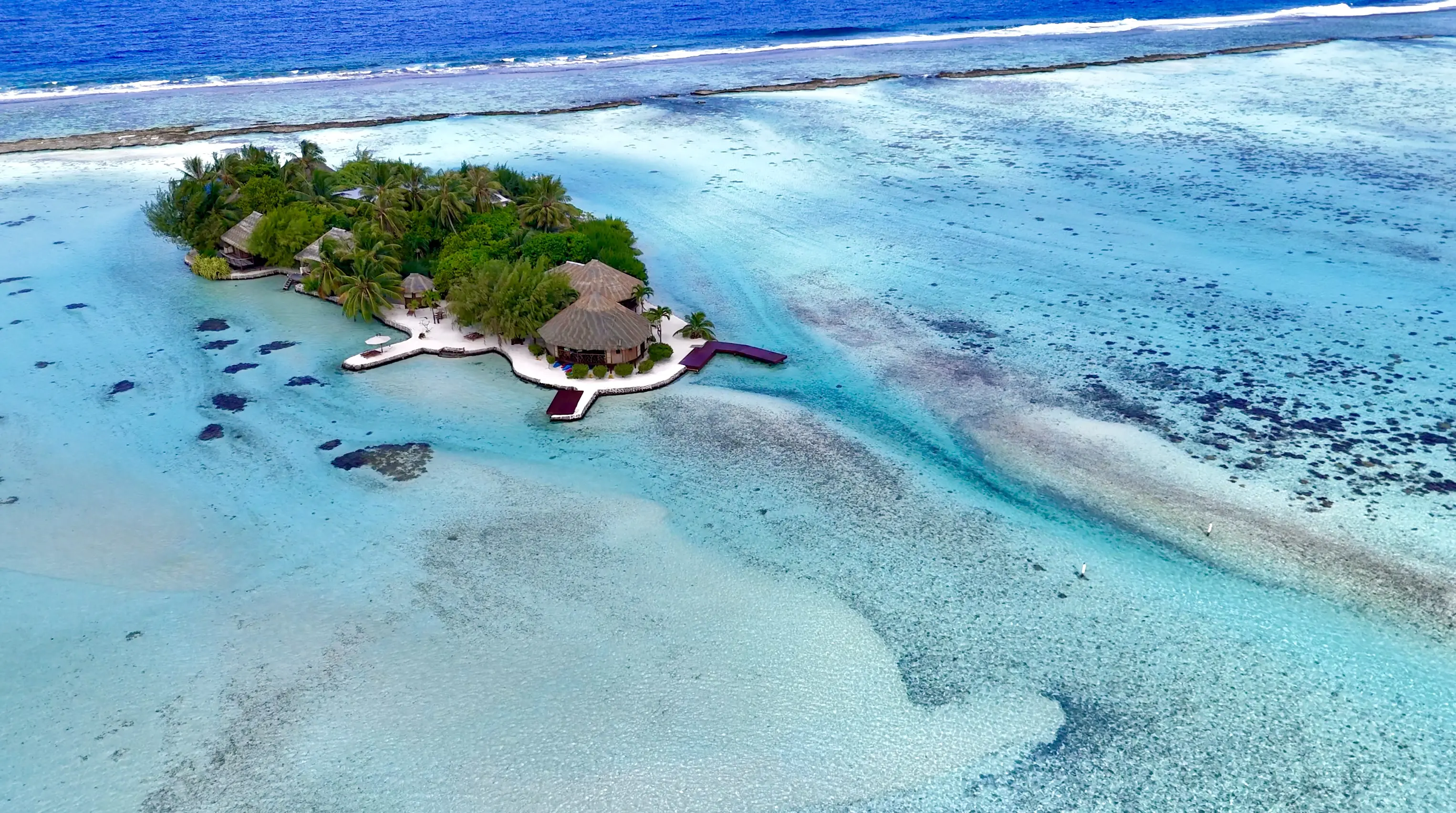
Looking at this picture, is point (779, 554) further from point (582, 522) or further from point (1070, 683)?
point (1070, 683)

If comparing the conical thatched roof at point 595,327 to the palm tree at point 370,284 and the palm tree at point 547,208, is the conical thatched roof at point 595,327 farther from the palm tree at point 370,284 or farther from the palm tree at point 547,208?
the palm tree at point 547,208

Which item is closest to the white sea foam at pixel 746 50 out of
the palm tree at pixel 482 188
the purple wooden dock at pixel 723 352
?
the palm tree at pixel 482 188

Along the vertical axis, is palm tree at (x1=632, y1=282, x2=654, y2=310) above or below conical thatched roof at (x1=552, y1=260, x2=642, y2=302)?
below

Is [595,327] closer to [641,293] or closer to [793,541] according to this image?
[641,293]

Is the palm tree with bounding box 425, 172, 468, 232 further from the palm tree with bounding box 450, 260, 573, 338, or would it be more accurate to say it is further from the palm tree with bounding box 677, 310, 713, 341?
the palm tree with bounding box 677, 310, 713, 341

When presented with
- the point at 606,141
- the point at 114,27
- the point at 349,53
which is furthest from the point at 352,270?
the point at 114,27

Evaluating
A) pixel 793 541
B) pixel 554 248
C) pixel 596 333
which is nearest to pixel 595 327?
pixel 596 333

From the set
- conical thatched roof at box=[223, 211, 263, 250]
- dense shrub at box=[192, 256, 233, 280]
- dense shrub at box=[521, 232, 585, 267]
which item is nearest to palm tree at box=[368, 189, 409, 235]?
conical thatched roof at box=[223, 211, 263, 250]
